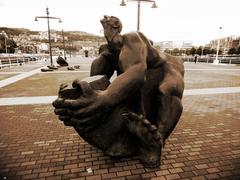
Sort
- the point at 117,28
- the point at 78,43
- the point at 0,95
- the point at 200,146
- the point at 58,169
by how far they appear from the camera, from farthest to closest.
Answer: the point at 78,43 → the point at 0,95 → the point at 200,146 → the point at 58,169 → the point at 117,28

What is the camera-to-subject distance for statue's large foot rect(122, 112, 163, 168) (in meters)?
2.74

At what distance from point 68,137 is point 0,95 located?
533cm

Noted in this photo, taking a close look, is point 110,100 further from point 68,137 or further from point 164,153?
point 68,137

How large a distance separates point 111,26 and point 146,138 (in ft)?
4.87

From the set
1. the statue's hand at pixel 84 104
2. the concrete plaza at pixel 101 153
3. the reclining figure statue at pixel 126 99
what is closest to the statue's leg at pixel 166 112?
the reclining figure statue at pixel 126 99

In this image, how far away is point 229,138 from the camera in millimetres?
4027

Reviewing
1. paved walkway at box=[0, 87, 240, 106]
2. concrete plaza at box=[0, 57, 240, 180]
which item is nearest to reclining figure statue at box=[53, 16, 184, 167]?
concrete plaza at box=[0, 57, 240, 180]

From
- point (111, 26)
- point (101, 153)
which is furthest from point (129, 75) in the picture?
point (101, 153)

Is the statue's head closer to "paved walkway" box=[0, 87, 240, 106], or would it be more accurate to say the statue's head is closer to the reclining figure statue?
the reclining figure statue

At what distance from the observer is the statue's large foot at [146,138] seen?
274 cm

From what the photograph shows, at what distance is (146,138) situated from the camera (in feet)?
9.30

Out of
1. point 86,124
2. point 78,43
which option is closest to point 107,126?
point 86,124

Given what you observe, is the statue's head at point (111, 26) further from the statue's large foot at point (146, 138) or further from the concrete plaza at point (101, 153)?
the concrete plaza at point (101, 153)

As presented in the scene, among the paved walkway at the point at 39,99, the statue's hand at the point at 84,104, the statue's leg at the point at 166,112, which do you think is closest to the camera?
the statue's hand at the point at 84,104
